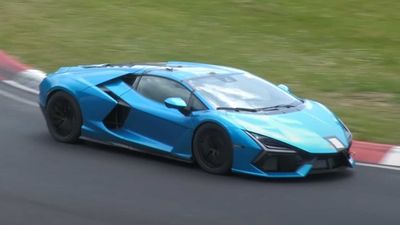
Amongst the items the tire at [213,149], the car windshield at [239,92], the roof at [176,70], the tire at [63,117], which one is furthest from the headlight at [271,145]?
the tire at [63,117]

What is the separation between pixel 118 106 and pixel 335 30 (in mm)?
8859

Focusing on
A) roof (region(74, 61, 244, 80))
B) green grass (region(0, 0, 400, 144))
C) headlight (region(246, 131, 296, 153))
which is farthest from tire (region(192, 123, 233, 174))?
green grass (region(0, 0, 400, 144))

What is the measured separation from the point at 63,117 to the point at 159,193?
2.68m

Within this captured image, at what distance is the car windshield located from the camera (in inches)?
369

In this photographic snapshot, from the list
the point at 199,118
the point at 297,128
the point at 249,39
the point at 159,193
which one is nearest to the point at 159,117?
the point at 199,118

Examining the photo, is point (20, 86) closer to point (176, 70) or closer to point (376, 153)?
point (176, 70)

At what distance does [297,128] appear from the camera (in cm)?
898

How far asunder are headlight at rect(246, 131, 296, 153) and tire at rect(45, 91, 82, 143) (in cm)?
263

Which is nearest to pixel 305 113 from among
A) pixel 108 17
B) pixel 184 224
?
pixel 184 224

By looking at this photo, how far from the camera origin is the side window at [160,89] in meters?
9.60

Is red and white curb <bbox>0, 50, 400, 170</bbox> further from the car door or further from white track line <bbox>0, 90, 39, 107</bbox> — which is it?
the car door

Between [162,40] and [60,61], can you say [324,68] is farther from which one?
[60,61]

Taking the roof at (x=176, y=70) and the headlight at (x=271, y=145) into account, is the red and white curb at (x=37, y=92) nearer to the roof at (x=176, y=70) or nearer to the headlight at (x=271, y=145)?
the headlight at (x=271, y=145)

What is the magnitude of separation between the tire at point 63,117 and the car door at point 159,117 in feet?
2.56
